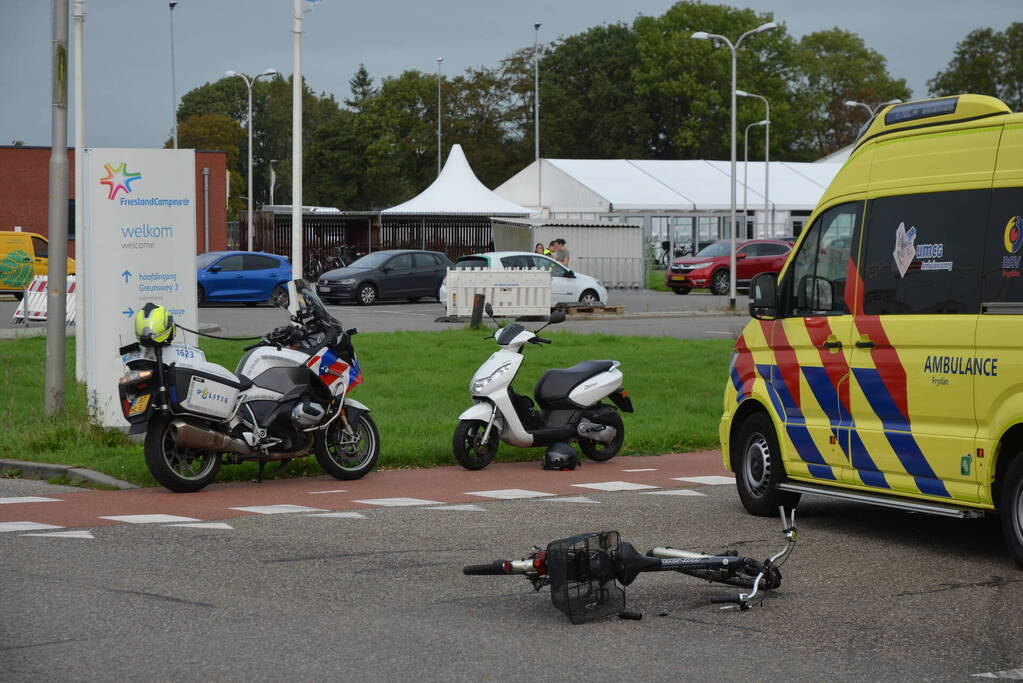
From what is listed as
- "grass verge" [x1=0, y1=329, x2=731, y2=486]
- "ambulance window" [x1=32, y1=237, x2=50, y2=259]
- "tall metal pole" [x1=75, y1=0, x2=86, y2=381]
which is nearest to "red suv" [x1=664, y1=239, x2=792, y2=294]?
"ambulance window" [x1=32, y1=237, x2=50, y2=259]

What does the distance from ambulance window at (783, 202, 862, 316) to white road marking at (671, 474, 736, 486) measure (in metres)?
2.56

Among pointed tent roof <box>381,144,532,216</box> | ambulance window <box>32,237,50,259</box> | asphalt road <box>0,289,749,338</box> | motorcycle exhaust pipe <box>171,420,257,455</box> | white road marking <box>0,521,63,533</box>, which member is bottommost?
white road marking <box>0,521,63,533</box>

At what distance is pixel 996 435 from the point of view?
7.89 metres

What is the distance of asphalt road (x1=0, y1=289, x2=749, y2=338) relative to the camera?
29047 mm

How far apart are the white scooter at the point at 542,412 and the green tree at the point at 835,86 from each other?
9783cm

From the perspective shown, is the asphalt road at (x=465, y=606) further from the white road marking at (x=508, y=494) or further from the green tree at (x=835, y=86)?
the green tree at (x=835, y=86)

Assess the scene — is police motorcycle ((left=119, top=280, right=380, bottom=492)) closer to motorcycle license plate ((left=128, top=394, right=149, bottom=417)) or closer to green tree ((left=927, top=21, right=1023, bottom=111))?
motorcycle license plate ((left=128, top=394, right=149, bottom=417))

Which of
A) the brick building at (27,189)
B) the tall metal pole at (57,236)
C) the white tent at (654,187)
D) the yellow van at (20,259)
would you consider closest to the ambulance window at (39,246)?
the yellow van at (20,259)

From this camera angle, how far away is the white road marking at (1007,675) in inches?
227

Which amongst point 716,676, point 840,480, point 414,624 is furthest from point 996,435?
point 414,624

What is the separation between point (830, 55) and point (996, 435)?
114021 mm

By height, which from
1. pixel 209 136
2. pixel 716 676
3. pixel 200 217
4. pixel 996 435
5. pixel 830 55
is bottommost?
pixel 716 676

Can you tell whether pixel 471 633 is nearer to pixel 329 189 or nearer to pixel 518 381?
pixel 518 381

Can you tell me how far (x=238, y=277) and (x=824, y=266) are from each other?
28303 mm
